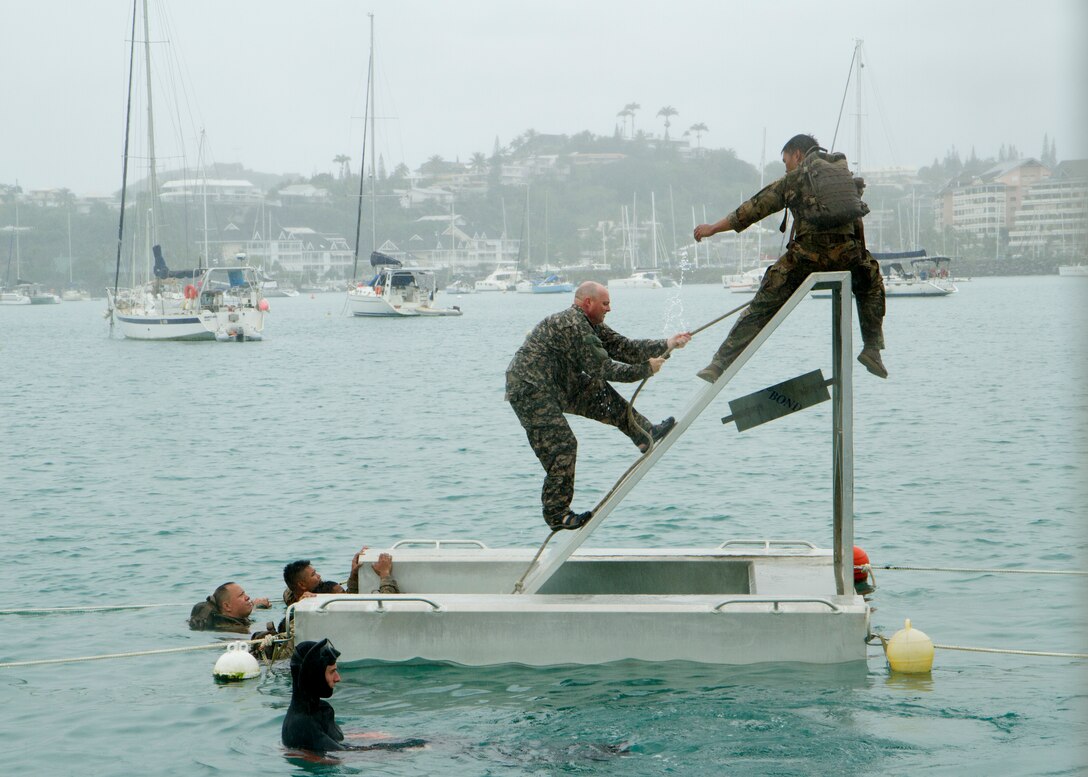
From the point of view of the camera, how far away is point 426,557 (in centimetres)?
1188

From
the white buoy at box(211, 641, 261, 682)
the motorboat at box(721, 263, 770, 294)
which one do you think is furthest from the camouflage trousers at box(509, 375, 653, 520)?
the motorboat at box(721, 263, 770, 294)

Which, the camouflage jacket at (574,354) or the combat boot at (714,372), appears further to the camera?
the camouflage jacket at (574,354)

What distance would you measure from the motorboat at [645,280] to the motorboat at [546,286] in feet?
26.8

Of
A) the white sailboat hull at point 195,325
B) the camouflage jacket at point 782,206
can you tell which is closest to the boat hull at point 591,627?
the camouflage jacket at point 782,206

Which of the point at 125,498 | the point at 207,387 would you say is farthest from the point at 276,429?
the point at 207,387

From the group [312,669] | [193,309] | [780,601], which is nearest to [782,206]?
[780,601]

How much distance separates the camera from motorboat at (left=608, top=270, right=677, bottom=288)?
18788cm

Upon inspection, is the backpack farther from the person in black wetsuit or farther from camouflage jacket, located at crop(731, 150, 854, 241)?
the person in black wetsuit

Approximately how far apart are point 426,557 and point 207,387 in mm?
39034

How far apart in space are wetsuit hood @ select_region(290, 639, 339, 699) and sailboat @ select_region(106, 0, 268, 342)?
60.8m

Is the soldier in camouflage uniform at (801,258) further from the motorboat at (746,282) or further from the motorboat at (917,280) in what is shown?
the motorboat at (746,282)

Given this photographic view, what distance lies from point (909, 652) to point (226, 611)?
6249 mm

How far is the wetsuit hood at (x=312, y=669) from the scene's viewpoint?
27.1 ft

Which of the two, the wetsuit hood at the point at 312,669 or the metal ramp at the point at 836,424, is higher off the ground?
the metal ramp at the point at 836,424
